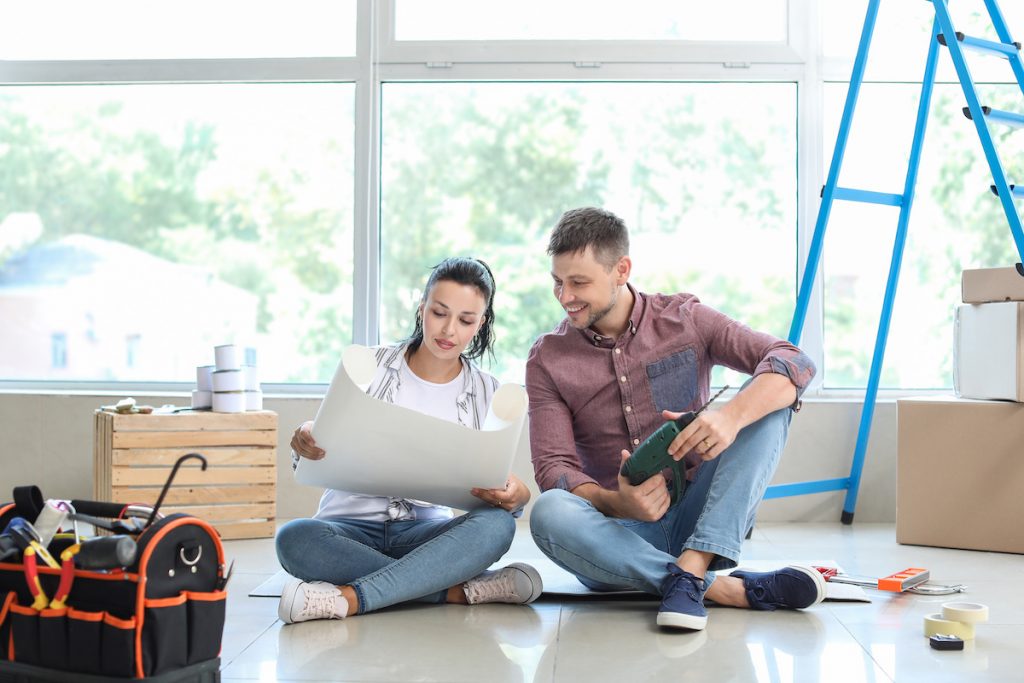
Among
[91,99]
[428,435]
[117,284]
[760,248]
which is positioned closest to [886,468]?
[760,248]

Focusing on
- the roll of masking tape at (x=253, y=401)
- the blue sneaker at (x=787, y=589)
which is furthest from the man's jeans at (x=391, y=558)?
the roll of masking tape at (x=253, y=401)

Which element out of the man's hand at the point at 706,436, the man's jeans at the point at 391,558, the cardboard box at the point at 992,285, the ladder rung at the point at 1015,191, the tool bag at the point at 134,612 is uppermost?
the ladder rung at the point at 1015,191

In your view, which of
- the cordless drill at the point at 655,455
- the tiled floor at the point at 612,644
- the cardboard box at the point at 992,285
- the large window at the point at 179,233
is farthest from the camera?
the large window at the point at 179,233

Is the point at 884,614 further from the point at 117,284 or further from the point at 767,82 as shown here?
the point at 117,284

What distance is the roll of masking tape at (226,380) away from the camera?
3.26 meters

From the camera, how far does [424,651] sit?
6.13 feet

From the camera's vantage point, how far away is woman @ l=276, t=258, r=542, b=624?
2107 mm

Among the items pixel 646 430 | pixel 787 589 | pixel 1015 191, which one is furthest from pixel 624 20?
pixel 787 589

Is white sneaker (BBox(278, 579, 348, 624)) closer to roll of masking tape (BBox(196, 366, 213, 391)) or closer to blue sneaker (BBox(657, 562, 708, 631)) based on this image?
blue sneaker (BBox(657, 562, 708, 631))

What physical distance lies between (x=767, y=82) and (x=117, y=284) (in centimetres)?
238

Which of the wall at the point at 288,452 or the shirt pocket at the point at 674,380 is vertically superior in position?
the shirt pocket at the point at 674,380

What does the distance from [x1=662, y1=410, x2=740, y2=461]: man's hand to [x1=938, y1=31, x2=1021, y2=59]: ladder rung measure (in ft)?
5.12

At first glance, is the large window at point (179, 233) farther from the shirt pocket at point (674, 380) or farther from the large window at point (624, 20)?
the shirt pocket at point (674, 380)

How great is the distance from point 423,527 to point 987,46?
203 centimetres
